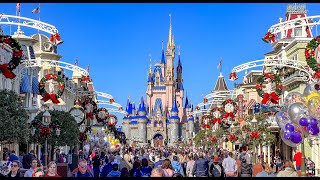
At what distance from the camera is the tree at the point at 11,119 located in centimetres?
2692

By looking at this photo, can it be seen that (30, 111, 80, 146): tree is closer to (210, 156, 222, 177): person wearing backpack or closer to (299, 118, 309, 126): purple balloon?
(210, 156, 222, 177): person wearing backpack

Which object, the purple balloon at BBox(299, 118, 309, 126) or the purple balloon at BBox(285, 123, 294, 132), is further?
the purple balloon at BBox(285, 123, 294, 132)

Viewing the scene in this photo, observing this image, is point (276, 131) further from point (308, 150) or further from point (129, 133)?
point (129, 133)

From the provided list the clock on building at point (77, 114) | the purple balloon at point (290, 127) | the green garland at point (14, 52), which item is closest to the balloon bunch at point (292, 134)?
the purple balloon at point (290, 127)

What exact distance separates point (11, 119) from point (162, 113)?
155m

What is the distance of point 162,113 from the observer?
182 m

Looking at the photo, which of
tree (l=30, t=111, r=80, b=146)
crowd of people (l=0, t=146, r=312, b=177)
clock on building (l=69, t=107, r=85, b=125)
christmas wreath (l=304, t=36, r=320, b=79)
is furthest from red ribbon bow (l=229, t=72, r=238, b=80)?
christmas wreath (l=304, t=36, r=320, b=79)

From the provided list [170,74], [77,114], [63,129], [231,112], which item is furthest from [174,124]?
[63,129]

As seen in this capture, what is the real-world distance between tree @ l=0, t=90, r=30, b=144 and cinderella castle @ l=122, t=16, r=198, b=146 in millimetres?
145020

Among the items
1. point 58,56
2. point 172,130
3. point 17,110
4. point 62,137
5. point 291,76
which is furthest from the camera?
point 172,130

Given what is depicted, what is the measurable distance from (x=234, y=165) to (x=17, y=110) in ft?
39.8

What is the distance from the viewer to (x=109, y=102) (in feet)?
215

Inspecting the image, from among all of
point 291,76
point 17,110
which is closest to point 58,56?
point 291,76

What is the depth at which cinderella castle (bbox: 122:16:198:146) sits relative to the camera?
17850 cm
